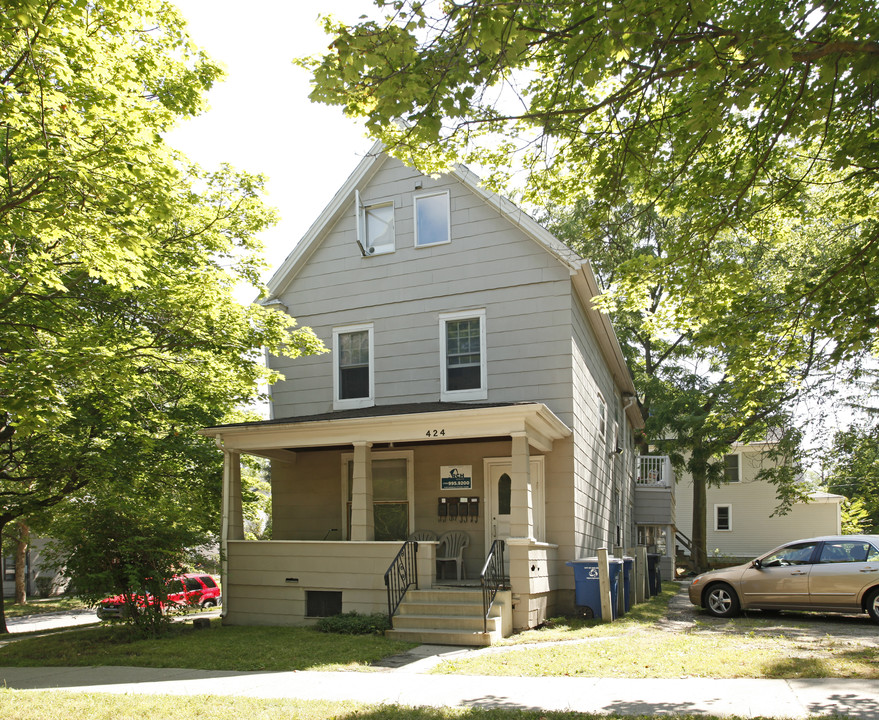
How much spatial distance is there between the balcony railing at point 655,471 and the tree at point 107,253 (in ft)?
53.8

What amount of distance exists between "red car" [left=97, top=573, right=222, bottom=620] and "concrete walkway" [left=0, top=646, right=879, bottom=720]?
122 inches

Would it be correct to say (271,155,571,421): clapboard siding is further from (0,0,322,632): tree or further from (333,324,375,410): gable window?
(0,0,322,632): tree

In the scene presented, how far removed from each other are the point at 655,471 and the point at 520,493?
16.7 metres

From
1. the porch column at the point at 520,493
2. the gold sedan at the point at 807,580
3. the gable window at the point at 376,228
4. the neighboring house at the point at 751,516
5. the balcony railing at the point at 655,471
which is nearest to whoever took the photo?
the porch column at the point at 520,493

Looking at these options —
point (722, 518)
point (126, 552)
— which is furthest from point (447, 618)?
point (722, 518)

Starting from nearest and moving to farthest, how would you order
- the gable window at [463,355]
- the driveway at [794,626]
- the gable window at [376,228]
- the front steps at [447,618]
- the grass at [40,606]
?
the driveway at [794,626]
the front steps at [447,618]
the gable window at [463,355]
the gable window at [376,228]
the grass at [40,606]

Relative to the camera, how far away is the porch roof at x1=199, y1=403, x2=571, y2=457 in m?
12.7

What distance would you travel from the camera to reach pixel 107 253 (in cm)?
888

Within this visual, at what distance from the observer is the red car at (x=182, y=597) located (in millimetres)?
12688

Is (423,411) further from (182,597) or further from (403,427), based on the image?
(182,597)

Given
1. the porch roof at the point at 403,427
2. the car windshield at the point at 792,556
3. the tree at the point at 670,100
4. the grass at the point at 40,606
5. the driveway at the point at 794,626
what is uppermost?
the tree at the point at 670,100

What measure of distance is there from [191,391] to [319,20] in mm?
8340

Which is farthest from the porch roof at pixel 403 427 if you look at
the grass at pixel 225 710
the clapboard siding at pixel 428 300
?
the grass at pixel 225 710

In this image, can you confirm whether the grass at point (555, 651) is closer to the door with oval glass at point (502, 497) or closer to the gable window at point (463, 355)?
the door with oval glass at point (502, 497)
